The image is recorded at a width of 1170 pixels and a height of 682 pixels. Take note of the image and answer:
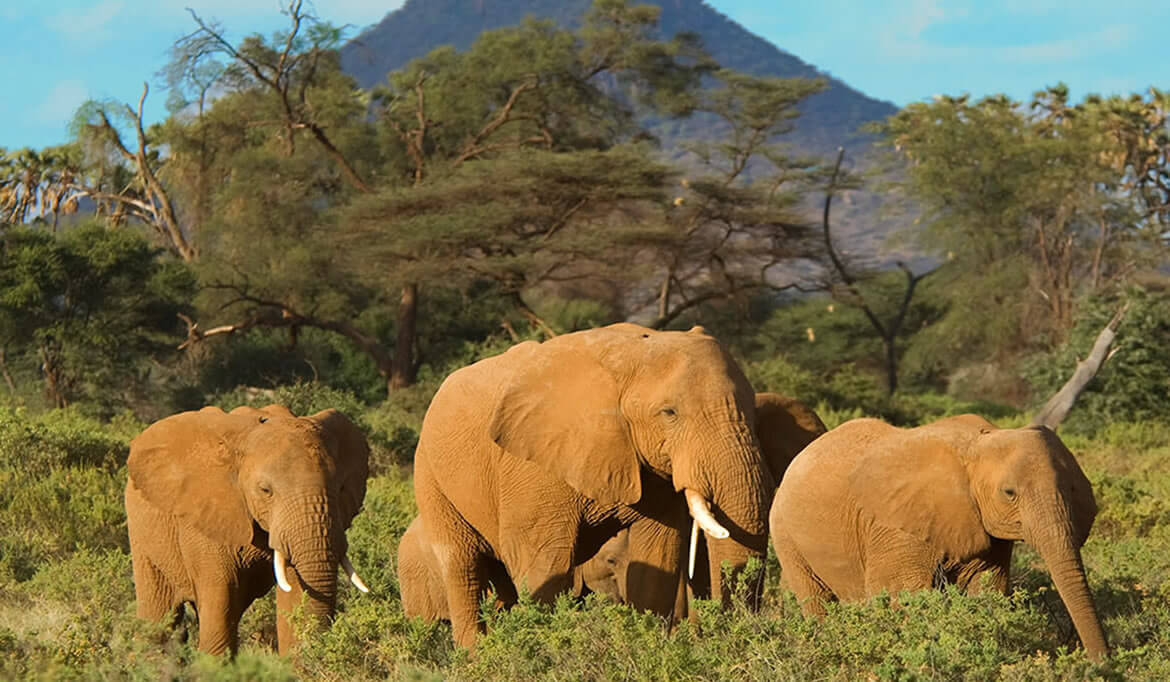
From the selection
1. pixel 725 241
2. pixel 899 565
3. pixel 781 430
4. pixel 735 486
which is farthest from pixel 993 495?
pixel 725 241

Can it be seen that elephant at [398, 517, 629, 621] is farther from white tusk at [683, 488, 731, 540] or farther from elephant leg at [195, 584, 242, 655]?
white tusk at [683, 488, 731, 540]

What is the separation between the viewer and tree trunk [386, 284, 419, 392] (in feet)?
104

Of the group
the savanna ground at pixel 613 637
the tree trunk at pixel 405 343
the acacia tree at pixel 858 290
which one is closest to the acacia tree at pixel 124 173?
the tree trunk at pixel 405 343

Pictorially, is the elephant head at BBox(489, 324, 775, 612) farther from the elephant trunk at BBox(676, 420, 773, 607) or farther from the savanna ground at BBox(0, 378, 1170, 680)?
the savanna ground at BBox(0, 378, 1170, 680)

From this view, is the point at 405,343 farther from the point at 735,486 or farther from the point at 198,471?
the point at 735,486

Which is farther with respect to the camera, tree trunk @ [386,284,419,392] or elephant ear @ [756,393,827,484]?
tree trunk @ [386,284,419,392]

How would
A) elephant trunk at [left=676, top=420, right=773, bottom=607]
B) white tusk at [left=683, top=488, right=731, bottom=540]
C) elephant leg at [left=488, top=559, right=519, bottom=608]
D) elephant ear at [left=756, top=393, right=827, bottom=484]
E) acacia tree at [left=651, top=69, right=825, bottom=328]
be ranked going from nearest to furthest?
white tusk at [left=683, top=488, right=731, bottom=540]
elephant trunk at [left=676, top=420, right=773, bottom=607]
elephant leg at [left=488, top=559, right=519, bottom=608]
elephant ear at [left=756, top=393, right=827, bottom=484]
acacia tree at [left=651, top=69, right=825, bottom=328]

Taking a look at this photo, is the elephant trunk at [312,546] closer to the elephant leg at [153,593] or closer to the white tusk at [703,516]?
the elephant leg at [153,593]

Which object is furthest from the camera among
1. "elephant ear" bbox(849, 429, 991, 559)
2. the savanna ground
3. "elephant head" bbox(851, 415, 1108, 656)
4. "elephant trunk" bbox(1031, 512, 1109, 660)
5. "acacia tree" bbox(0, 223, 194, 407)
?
"acacia tree" bbox(0, 223, 194, 407)

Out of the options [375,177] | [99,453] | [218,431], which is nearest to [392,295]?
[375,177]

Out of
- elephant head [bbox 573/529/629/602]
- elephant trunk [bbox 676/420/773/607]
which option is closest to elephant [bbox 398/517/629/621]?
elephant head [bbox 573/529/629/602]

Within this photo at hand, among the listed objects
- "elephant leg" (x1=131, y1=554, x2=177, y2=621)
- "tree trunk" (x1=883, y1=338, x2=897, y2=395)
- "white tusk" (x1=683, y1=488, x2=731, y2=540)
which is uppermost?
"white tusk" (x1=683, y1=488, x2=731, y2=540)

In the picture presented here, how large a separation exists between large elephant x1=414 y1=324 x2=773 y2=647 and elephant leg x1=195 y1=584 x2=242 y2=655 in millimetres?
1008

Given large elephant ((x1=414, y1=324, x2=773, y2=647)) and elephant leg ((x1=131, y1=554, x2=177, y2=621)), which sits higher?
large elephant ((x1=414, y1=324, x2=773, y2=647))
